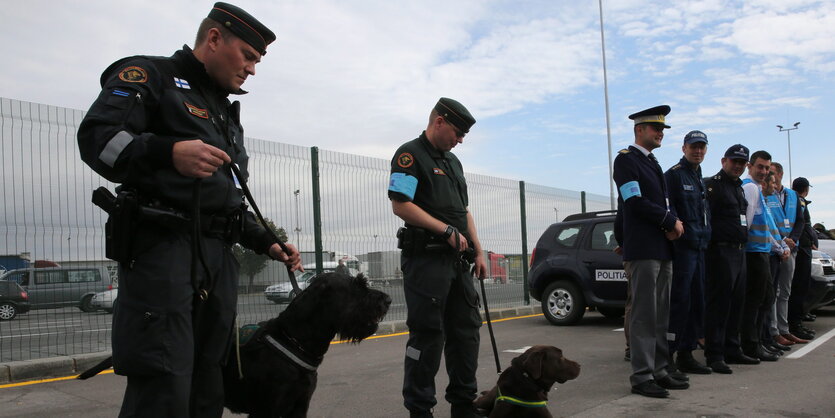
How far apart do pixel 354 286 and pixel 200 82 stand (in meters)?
1.26

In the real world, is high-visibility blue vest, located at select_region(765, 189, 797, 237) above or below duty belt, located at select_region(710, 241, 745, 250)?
above

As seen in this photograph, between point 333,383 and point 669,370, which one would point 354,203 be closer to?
point 333,383

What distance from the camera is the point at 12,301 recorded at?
6449mm

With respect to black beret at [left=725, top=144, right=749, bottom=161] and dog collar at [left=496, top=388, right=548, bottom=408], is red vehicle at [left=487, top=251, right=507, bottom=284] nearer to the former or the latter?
black beret at [left=725, top=144, right=749, bottom=161]

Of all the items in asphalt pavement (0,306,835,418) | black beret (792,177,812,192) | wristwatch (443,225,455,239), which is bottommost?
asphalt pavement (0,306,835,418)

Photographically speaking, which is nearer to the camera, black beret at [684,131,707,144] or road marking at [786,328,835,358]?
black beret at [684,131,707,144]

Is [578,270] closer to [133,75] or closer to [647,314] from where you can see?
[647,314]

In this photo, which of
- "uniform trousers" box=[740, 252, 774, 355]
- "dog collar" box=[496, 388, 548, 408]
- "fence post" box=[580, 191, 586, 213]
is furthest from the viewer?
"fence post" box=[580, 191, 586, 213]

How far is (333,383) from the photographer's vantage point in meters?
5.59

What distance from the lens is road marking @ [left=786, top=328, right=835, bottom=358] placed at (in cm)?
663

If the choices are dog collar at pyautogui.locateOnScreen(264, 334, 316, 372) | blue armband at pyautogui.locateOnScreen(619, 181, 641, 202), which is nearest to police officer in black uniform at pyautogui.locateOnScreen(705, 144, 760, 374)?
blue armband at pyautogui.locateOnScreen(619, 181, 641, 202)

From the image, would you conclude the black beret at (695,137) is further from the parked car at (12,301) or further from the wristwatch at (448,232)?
the parked car at (12,301)

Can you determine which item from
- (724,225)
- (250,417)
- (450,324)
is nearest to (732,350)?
(724,225)

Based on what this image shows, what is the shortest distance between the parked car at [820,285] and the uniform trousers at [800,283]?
9.3 inches
